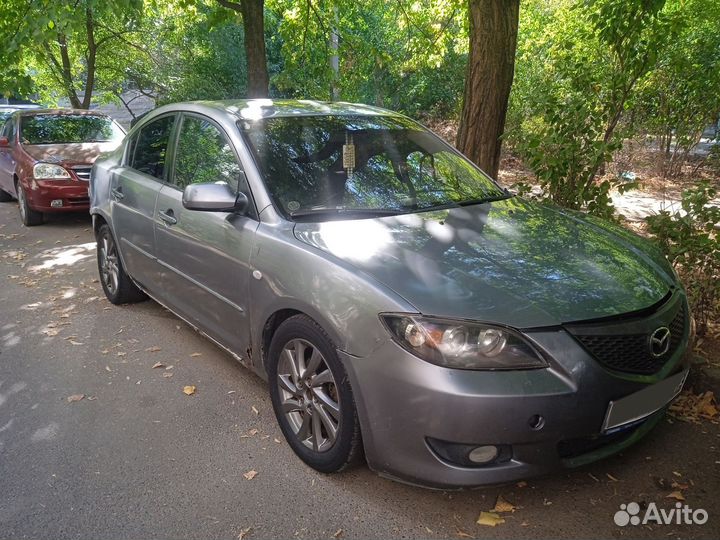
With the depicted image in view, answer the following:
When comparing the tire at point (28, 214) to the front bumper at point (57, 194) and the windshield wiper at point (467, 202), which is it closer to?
the front bumper at point (57, 194)

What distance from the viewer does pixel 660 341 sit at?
2.68 metres

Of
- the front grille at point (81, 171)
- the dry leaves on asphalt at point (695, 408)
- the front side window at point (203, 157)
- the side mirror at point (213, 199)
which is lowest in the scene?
the dry leaves on asphalt at point (695, 408)

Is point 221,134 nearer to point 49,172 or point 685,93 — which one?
point 49,172

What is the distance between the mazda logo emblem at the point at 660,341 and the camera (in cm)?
265

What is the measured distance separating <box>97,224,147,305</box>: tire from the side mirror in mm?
2238

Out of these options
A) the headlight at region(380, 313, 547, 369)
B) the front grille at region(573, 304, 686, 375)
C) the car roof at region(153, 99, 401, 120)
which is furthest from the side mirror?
the front grille at region(573, 304, 686, 375)

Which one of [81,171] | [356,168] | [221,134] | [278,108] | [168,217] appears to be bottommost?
[81,171]

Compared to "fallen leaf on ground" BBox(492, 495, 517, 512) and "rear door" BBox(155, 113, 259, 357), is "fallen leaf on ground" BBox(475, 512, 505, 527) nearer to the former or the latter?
"fallen leaf on ground" BBox(492, 495, 517, 512)

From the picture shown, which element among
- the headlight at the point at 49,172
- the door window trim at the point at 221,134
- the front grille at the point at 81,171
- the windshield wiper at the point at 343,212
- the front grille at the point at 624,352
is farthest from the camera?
the front grille at the point at 81,171

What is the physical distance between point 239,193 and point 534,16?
55.3ft

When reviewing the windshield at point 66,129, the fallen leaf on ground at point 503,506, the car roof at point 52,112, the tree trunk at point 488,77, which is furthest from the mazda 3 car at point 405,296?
the car roof at point 52,112

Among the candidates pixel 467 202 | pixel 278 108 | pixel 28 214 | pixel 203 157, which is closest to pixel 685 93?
pixel 467 202

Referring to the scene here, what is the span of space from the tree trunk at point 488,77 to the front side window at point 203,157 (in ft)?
9.31

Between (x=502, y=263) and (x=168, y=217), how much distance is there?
234 centimetres
